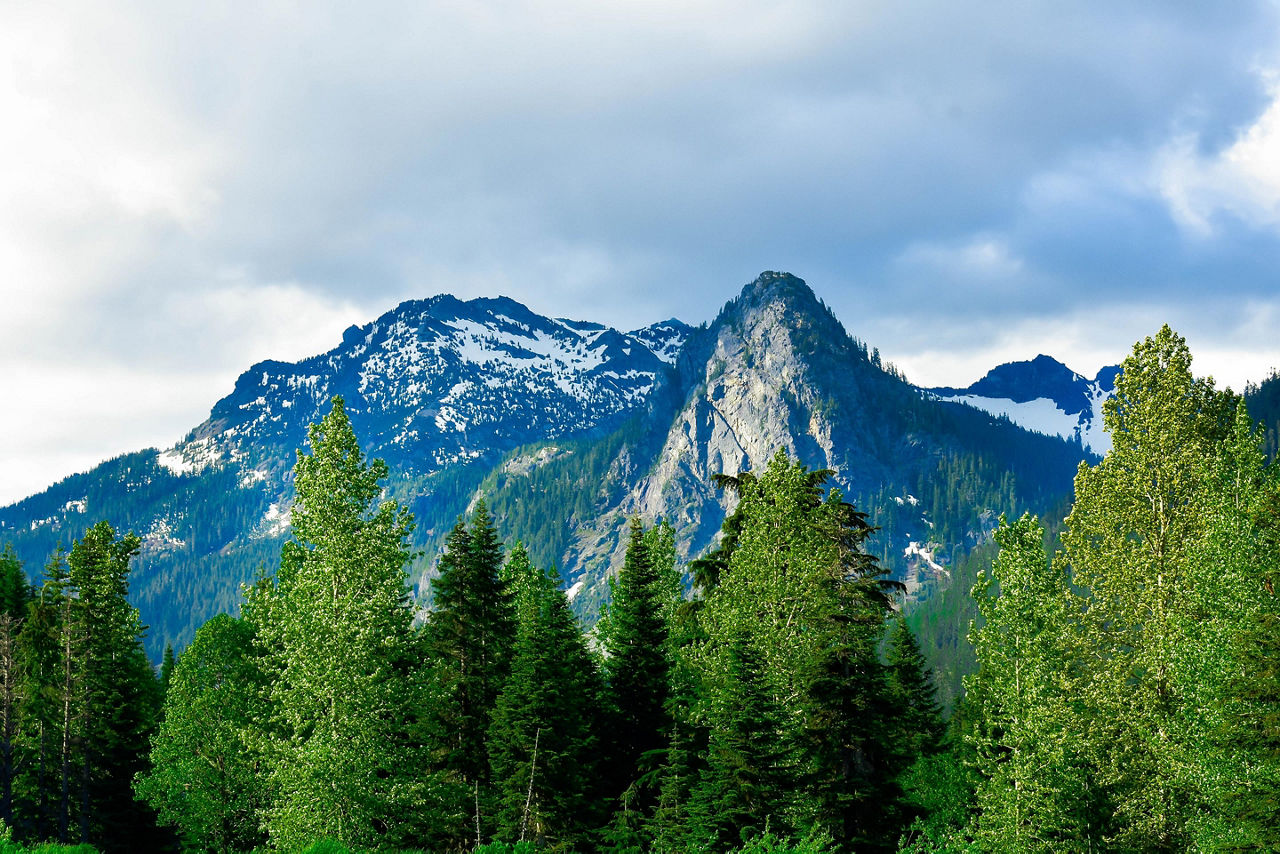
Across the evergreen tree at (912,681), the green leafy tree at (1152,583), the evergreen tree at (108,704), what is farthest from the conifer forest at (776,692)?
the evergreen tree at (912,681)

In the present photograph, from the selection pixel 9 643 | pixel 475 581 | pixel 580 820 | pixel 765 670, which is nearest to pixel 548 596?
pixel 475 581

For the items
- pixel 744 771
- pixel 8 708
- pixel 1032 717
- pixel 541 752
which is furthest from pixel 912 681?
pixel 8 708

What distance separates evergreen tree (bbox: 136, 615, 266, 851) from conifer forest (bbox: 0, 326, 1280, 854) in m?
0.14

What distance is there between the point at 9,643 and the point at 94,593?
9646 mm

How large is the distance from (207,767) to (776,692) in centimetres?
2579

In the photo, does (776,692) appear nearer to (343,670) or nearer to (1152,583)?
(1152,583)

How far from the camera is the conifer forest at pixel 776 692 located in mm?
30219

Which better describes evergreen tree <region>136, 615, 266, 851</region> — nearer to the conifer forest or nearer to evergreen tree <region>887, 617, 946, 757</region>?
the conifer forest

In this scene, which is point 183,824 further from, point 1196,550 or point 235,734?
point 1196,550

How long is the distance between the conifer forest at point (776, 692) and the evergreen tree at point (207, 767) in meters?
0.14

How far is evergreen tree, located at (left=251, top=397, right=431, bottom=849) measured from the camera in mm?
31438

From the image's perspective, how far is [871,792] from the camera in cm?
3484

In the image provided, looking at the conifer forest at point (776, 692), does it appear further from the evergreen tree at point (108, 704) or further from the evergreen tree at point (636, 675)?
the evergreen tree at point (108, 704)

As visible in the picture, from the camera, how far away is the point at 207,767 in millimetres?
43594
